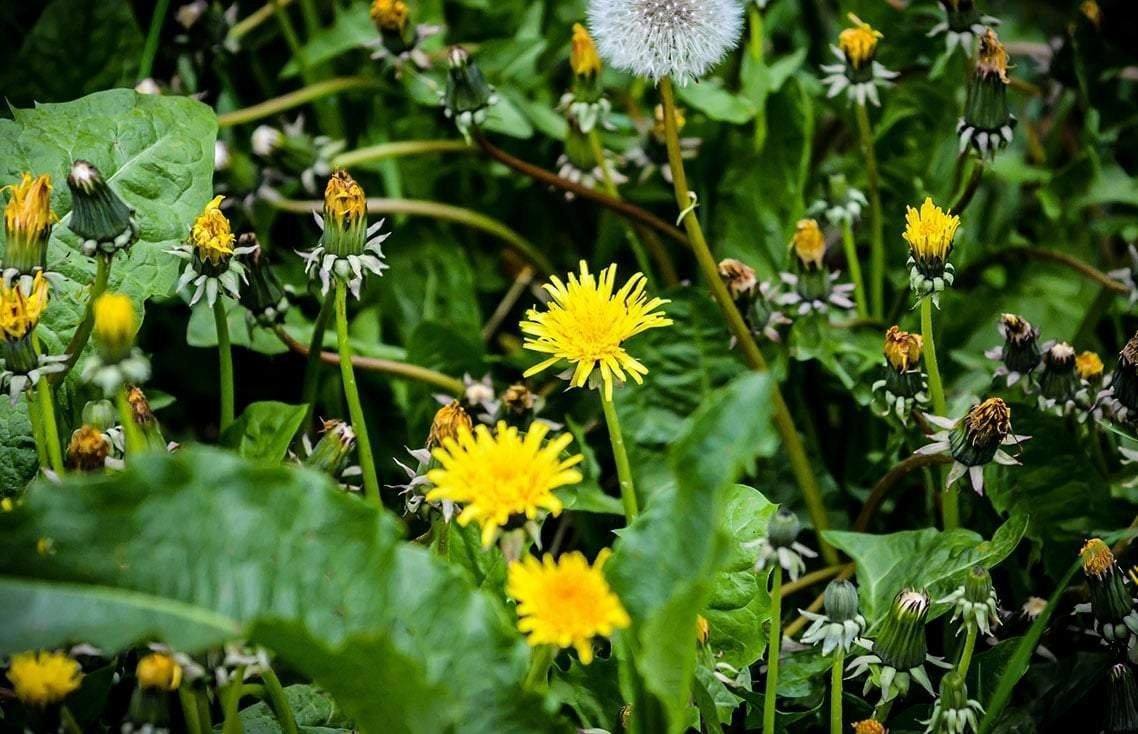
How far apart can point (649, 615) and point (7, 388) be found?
0.55 metres

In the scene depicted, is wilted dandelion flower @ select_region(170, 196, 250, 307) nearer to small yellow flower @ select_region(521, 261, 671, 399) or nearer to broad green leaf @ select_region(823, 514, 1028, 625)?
small yellow flower @ select_region(521, 261, 671, 399)

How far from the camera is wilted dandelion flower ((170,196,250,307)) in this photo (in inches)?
38.2

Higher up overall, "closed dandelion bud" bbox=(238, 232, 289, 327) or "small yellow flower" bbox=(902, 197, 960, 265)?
"small yellow flower" bbox=(902, 197, 960, 265)

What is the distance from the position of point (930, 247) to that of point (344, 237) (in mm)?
517

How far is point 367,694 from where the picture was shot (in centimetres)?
75

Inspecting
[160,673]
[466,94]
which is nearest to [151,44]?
[466,94]

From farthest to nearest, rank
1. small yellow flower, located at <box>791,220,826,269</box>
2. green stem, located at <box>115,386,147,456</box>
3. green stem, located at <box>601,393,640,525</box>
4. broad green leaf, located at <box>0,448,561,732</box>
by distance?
small yellow flower, located at <box>791,220,826,269</box> → green stem, located at <box>601,393,640,525</box> → green stem, located at <box>115,386,147,456</box> → broad green leaf, located at <box>0,448,561,732</box>

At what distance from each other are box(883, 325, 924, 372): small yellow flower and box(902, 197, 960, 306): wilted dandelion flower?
62mm

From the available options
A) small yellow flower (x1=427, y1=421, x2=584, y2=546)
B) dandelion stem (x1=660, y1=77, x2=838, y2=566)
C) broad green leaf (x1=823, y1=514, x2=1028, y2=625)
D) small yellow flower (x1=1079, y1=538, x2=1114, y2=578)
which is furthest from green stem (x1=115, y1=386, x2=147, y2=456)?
small yellow flower (x1=1079, y1=538, x2=1114, y2=578)

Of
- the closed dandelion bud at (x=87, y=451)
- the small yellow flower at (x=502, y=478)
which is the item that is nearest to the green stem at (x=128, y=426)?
the closed dandelion bud at (x=87, y=451)

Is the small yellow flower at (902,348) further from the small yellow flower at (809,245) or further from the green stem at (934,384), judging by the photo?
the small yellow flower at (809,245)

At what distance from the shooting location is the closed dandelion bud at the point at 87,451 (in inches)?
34.4

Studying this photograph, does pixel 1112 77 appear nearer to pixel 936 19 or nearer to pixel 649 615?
→ pixel 936 19

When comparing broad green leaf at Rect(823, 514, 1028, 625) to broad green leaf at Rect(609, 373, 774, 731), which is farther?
broad green leaf at Rect(823, 514, 1028, 625)
